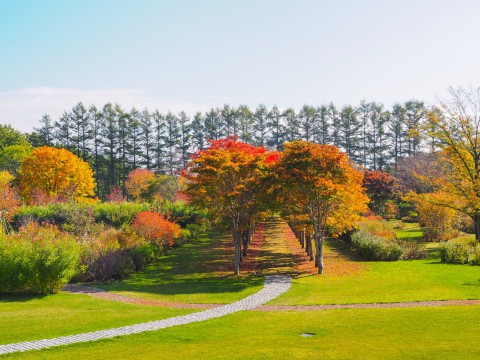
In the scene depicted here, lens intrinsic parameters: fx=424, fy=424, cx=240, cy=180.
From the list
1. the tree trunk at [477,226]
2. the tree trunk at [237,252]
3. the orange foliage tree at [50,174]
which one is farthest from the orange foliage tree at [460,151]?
the orange foliage tree at [50,174]

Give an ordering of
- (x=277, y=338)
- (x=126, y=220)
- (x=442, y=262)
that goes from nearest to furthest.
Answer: (x=277, y=338)
(x=442, y=262)
(x=126, y=220)

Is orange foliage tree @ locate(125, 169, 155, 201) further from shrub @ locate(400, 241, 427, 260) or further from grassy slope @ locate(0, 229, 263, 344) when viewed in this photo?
shrub @ locate(400, 241, 427, 260)

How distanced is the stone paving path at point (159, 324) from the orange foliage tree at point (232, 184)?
239 inches

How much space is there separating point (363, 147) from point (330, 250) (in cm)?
5287

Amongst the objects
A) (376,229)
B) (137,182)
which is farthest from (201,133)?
(376,229)

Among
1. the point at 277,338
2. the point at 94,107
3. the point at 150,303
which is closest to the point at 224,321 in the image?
the point at 277,338

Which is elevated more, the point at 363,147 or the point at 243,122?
the point at 243,122

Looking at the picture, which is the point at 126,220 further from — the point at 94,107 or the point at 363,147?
the point at 363,147

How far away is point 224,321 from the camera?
14180 millimetres

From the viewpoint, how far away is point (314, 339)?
1156 cm

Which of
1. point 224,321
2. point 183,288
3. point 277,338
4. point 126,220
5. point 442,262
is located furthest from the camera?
point 126,220

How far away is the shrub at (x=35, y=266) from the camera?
19.6 meters

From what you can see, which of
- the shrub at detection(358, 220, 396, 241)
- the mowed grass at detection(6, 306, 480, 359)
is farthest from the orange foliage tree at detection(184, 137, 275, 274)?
the shrub at detection(358, 220, 396, 241)

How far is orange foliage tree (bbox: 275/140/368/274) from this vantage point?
22.4 metres
